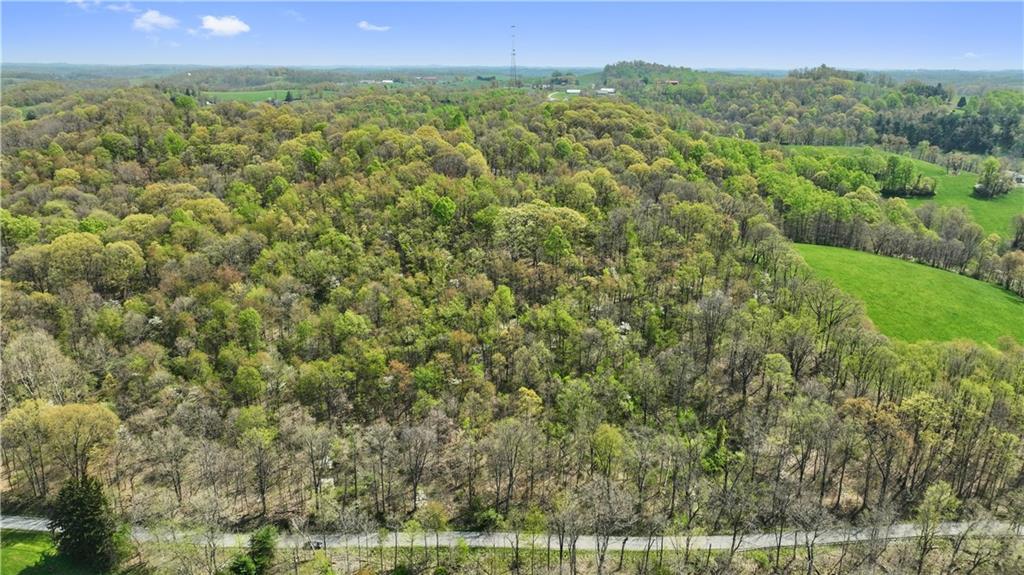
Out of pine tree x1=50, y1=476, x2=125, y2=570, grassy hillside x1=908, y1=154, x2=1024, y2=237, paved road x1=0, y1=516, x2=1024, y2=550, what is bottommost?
paved road x1=0, y1=516, x2=1024, y2=550

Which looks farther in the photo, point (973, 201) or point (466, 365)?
point (973, 201)

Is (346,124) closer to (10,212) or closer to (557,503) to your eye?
(10,212)

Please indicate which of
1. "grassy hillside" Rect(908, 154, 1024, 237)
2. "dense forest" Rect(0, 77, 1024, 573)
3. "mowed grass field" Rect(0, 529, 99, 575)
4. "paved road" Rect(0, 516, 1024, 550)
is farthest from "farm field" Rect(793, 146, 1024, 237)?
"mowed grass field" Rect(0, 529, 99, 575)

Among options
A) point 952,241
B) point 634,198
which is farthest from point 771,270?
point 952,241

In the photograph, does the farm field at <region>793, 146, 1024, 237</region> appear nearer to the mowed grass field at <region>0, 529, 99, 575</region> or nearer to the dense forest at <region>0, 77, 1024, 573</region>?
the dense forest at <region>0, 77, 1024, 573</region>

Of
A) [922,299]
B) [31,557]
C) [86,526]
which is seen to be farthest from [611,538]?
[922,299]

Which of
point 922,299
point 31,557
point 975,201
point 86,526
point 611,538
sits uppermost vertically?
point 975,201

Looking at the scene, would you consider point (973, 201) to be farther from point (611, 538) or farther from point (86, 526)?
point (86, 526)
